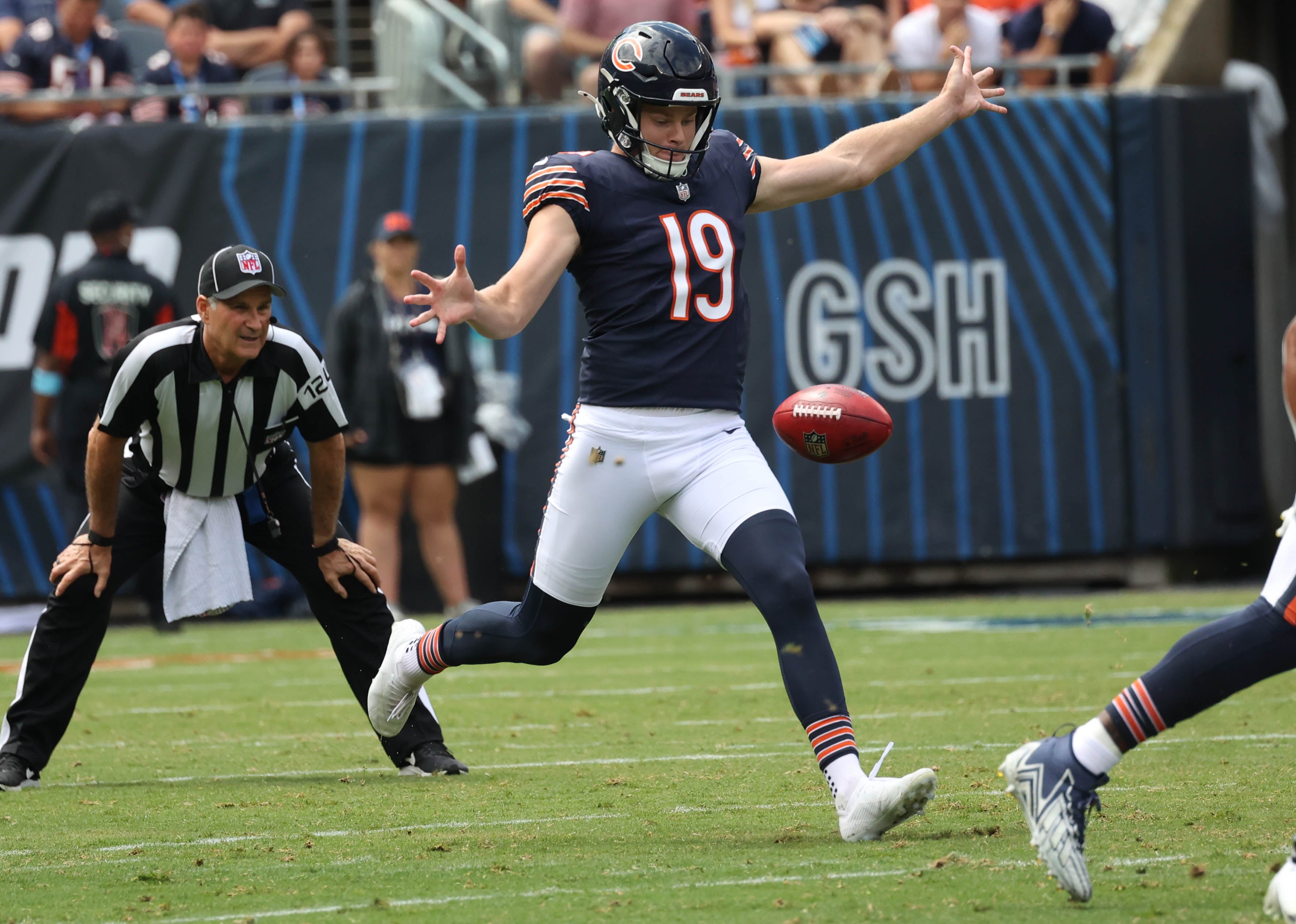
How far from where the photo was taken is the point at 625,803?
5.17 metres

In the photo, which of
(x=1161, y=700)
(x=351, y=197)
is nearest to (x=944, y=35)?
(x=351, y=197)

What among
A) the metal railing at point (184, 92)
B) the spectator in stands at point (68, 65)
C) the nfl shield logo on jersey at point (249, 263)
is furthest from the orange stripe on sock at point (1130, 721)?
the spectator in stands at point (68, 65)

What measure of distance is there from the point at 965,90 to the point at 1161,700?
2414mm

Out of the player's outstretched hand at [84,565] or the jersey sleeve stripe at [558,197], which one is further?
the player's outstretched hand at [84,565]

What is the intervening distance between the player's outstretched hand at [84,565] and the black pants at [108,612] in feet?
0.09

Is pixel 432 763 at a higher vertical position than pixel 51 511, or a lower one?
higher

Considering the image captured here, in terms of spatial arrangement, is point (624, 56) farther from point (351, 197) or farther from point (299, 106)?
point (299, 106)

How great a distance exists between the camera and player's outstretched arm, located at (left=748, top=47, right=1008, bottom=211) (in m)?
5.22

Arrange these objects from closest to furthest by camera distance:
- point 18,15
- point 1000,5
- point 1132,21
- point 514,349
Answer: point 514,349 < point 1132,21 < point 18,15 < point 1000,5

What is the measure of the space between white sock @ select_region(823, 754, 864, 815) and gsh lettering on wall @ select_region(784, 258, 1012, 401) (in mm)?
8336

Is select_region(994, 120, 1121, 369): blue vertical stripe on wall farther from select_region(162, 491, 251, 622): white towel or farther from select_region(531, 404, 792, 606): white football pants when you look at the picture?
select_region(531, 404, 792, 606): white football pants

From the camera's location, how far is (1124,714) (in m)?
3.80

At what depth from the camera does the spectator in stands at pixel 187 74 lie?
12867 millimetres

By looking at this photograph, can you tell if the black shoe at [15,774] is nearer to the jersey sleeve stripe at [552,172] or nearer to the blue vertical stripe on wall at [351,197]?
the jersey sleeve stripe at [552,172]
